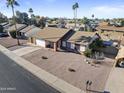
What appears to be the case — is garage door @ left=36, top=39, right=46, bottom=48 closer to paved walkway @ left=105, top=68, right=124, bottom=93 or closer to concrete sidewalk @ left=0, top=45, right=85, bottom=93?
concrete sidewalk @ left=0, top=45, right=85, bottom=93

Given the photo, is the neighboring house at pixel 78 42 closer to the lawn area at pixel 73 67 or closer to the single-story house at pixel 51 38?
the single-story house at pixel 51 38

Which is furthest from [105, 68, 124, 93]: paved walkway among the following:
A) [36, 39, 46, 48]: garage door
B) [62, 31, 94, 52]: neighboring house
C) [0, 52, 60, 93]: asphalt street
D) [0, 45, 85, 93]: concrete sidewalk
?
[36, 39, 46, 48]: garage door

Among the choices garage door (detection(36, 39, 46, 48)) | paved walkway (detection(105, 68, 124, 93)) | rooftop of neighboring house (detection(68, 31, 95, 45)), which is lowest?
paved walkway (detection(105, 68, 124, 93))

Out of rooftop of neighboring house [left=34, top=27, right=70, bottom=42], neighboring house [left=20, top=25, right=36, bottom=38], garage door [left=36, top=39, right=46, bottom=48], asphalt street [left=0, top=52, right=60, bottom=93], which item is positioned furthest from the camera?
neighboring house [left=20, top=25, right=36, bottom=38]

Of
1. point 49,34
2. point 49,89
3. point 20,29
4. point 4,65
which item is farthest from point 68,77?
point 20,29

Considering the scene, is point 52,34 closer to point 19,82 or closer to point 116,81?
point 19,82

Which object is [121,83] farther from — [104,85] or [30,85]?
[30,85]

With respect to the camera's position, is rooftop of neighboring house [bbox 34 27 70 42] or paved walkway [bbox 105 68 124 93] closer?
paved walkway [bbox 105 68 124 93]

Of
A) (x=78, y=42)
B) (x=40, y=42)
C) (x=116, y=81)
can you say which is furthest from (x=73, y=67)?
(x=40, y=42)
